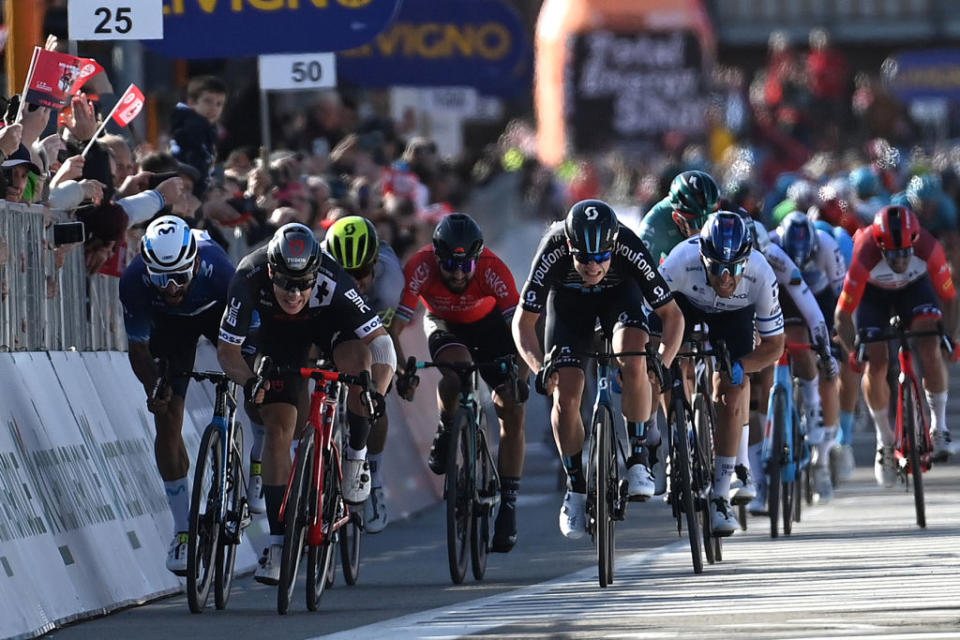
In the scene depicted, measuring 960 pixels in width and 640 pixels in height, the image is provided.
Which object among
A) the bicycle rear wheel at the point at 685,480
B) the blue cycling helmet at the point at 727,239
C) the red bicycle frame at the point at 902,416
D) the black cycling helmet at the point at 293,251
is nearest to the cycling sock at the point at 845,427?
the red bicycle frame at the point at 902,416

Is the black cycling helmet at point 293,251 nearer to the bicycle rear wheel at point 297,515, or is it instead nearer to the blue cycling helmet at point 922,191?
the bicycle rear wheel at point 297,515

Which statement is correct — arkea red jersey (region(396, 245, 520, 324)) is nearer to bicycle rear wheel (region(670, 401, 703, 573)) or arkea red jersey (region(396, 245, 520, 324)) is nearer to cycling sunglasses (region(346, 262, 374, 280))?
cycling sunglasses (region(346, 262, 374, 280))

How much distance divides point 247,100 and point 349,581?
920cm

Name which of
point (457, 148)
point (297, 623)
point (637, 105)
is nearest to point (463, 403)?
point (297, 623)

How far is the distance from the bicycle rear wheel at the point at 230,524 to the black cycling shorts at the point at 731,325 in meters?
3.11

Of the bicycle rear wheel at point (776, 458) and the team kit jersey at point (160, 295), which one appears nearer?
the team kit jersey at point (160, 295)

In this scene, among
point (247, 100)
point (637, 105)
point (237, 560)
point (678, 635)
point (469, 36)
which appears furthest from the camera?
point (637, 105)

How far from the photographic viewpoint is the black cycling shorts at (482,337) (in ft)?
45.1

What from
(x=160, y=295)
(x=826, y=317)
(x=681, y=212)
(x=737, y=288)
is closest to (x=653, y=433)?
(x=737, y=288)

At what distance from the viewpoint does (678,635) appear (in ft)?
33.3

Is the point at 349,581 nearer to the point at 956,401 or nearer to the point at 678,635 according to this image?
the point at 678,635

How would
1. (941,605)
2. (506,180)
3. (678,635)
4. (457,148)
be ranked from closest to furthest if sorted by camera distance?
(678,635), (941,605), (457,148), (506,180)

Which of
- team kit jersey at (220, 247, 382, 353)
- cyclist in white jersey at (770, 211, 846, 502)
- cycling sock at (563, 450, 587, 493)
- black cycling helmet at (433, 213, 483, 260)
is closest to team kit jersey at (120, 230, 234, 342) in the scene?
team kit jersey at (220, 247, 382, 353)

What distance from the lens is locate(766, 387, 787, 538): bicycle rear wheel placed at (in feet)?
50.3
